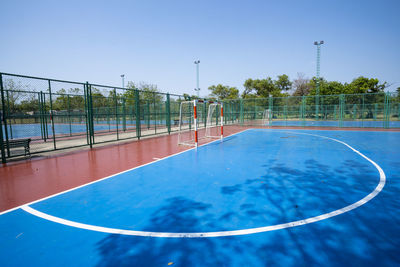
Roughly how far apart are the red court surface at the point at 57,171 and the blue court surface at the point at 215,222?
61 centimetres

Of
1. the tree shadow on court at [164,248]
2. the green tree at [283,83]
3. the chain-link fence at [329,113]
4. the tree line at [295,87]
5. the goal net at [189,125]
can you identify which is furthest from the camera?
the green tree at [283,83]

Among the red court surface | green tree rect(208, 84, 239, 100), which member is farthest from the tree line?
the red court surface

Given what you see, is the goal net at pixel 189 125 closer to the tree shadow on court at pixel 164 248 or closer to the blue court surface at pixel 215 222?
the blue court surface at pixel 215 222

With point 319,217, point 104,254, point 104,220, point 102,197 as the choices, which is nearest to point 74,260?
point 104,254

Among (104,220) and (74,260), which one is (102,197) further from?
(74,260)

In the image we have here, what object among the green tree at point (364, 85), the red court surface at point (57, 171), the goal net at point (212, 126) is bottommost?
the red court surface at point (57, 171)

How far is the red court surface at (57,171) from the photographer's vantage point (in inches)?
190

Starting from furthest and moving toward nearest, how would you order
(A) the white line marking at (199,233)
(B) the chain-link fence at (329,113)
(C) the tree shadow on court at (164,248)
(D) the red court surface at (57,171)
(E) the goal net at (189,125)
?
(B) the chain-link fence at (329,113)
(E) the goal net at (189,125)
(D) the red court surface at (57,171)
(A) the white line marking at (199,233)
(C) the tree shadow on court at (164,248)

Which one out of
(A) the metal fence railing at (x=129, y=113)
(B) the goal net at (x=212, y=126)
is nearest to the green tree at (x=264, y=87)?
(A) the metal fence railing at (x=129, y=113)

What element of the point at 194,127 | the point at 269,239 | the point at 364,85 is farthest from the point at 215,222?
the point at 364,85

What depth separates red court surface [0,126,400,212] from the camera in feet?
15.8

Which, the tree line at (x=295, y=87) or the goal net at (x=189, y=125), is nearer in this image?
the goal net at (x=189, y=125)

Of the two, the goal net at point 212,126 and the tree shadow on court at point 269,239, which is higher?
the goal net at point 212,126

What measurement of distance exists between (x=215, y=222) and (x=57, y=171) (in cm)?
560
